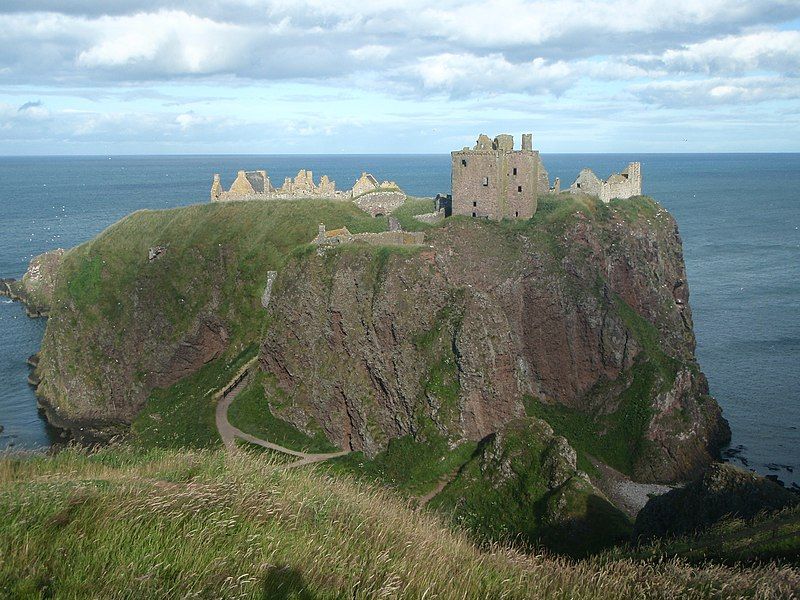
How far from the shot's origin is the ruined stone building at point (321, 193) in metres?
69.1

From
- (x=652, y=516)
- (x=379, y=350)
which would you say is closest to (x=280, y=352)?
(x=379, y=350)

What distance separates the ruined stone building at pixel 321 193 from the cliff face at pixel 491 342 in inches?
609

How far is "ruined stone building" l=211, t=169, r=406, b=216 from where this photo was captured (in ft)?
227

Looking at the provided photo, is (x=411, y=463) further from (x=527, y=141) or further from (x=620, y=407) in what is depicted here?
(x=527, y=141)

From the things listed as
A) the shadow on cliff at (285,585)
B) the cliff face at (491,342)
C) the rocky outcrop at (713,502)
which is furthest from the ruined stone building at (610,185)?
the shadow on cliff at (285,585)

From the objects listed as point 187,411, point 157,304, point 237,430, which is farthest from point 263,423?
point 157,304

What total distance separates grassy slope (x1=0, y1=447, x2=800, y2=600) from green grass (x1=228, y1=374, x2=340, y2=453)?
29.6 metres

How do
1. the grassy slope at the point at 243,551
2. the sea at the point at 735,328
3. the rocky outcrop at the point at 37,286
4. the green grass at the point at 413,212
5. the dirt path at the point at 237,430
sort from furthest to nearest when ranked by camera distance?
the rocky outcrop at the point at 37,286
the green grass at the point at 413,212
the sea at the point at 735,328
the dirt path at the point at 237,430
the grassy slope at the point at 243,551

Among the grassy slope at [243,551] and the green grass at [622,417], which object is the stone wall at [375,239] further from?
the grassy slope at [243,551]

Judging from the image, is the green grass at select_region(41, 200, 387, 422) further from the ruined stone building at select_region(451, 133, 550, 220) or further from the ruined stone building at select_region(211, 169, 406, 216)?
the ruined stone building at select_region(451, 133, 550, 220)

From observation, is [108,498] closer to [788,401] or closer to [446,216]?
[446,216]

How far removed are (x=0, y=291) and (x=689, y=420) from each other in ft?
→ 312

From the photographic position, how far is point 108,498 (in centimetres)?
1252

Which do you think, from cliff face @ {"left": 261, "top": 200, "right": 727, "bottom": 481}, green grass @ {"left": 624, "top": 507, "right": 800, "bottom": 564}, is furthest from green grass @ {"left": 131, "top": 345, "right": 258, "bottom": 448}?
green grass @ {"left": 624, "top": 507, "right": 800, "bottom": 564}
